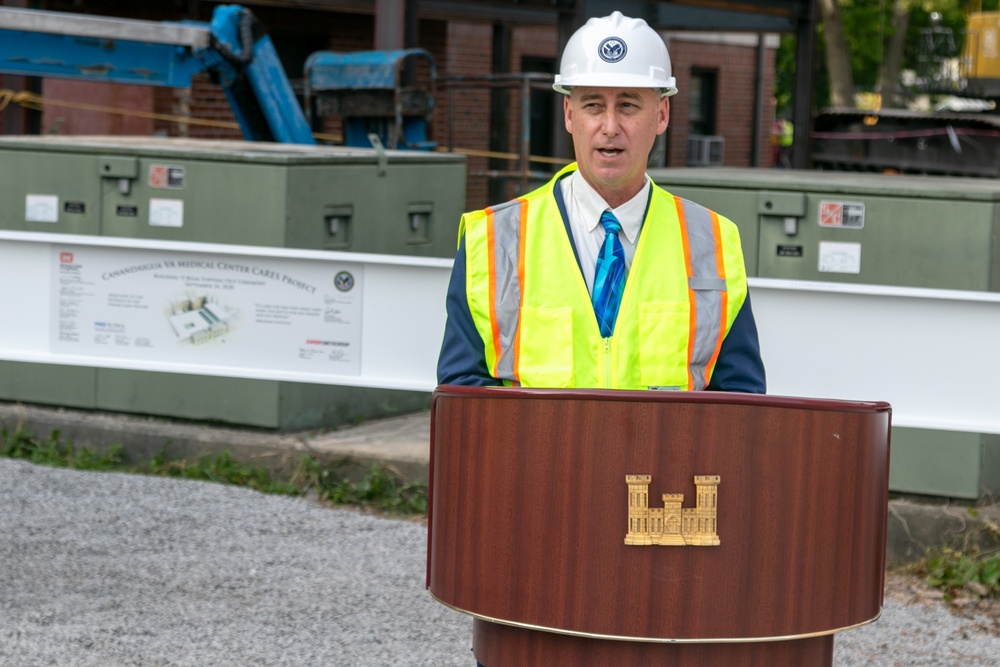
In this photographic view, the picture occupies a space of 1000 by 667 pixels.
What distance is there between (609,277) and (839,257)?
12.3ft

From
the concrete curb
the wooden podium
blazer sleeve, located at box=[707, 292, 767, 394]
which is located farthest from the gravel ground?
the wooden podium

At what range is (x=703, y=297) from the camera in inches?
107

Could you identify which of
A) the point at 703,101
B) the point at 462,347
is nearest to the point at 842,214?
the point at 462,347

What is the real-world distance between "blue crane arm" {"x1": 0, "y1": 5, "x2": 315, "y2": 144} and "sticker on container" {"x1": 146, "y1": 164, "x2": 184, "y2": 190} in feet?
4.27

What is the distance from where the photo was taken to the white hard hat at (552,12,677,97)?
262 cm

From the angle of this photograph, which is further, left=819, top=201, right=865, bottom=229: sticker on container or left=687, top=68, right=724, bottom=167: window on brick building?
left=687, top=68, right=724, bottom=167: window on brick building

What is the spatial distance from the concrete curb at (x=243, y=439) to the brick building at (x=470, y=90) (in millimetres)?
3062

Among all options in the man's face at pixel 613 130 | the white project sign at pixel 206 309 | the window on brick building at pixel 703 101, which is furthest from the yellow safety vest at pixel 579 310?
the window on brick building at pixel 703 101

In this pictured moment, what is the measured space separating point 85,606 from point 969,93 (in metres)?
22.4

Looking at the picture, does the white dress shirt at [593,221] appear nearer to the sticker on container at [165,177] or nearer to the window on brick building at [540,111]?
the sticker on container at [165,177]

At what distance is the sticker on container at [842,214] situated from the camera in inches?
242

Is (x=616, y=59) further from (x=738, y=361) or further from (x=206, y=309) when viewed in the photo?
(x=206, y=309)

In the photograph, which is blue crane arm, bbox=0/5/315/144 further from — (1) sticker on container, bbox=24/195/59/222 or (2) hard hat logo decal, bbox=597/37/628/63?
(2) hard hat logo decal, bbox=597/37/628/63

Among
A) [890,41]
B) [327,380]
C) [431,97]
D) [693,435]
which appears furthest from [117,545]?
[890,41]
